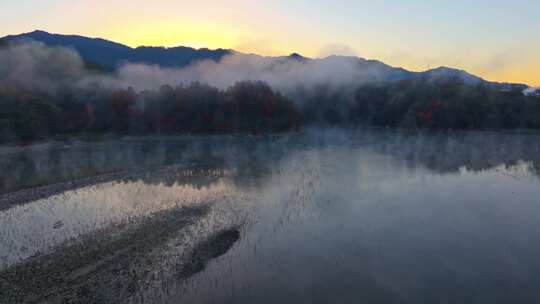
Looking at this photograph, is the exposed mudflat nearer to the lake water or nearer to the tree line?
the lake water

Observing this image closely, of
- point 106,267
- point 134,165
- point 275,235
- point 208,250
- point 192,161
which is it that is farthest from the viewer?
point 192,161

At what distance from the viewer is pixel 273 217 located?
21047mm

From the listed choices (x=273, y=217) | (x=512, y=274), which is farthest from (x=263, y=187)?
(x=512, y=274)

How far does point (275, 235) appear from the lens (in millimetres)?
18156

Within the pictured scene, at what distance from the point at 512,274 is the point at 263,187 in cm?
1826

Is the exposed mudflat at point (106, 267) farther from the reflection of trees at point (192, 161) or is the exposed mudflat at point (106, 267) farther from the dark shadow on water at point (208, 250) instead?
the reflection of trees at point (192, 161)

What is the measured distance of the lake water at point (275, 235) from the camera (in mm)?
12820

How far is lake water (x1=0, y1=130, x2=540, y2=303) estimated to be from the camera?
1282cm

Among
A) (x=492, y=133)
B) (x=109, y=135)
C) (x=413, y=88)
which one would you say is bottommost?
(x=109, y=135)

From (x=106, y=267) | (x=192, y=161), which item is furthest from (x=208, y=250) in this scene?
(x=192, y=161)

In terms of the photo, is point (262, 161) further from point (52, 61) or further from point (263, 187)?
point (52, 61)

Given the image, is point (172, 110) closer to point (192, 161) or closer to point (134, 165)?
point (192, 161)

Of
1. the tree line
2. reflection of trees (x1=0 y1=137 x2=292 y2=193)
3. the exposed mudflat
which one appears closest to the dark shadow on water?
the exposed mudflat

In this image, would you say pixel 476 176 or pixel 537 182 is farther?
pixel 476 176
